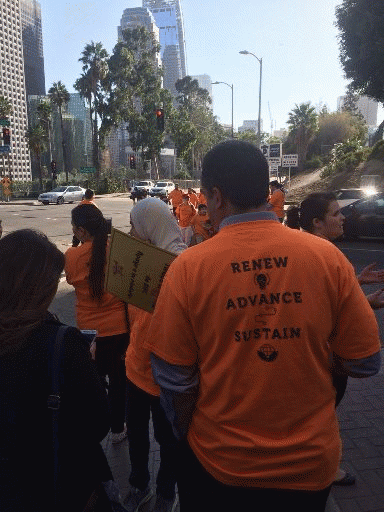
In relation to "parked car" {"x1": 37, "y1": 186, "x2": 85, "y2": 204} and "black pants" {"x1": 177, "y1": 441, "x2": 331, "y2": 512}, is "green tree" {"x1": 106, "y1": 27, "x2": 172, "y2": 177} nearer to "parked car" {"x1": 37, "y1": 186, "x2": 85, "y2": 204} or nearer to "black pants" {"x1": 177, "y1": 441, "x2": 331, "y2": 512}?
"parked car" {"x1": 37, "y1": 186, "x2": 85, "y2": 204}

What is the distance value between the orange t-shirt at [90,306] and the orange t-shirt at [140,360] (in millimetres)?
707

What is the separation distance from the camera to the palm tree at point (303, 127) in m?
57.0

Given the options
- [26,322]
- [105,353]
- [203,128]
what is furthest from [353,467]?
[203,128]

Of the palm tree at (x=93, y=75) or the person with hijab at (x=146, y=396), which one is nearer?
the person with hijab at (x=146, y=396)

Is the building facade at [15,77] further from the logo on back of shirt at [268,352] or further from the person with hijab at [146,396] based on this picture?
the logo on back of shirt at [268,352]

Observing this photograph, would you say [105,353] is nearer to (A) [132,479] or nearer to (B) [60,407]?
(A) [132,479]

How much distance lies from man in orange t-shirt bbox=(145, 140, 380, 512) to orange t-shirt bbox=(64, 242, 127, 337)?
1.85 m

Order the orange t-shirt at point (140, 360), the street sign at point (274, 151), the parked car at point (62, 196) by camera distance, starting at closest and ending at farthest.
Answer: the orange t-shirt at point (140, 360) < the street sign at point (274, 151) < the parked car at point (62, 196)

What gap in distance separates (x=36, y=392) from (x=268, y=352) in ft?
2.39

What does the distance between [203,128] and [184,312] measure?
9291cm

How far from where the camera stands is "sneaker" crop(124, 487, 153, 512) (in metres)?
2.94

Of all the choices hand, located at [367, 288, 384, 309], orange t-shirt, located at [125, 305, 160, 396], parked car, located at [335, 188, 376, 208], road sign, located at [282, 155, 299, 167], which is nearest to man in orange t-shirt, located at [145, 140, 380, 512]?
hand, located at [367, 288, 384, 309]

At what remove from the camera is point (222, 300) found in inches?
60.0

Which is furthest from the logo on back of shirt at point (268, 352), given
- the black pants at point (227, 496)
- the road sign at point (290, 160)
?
the road sign at point (290, 160)
